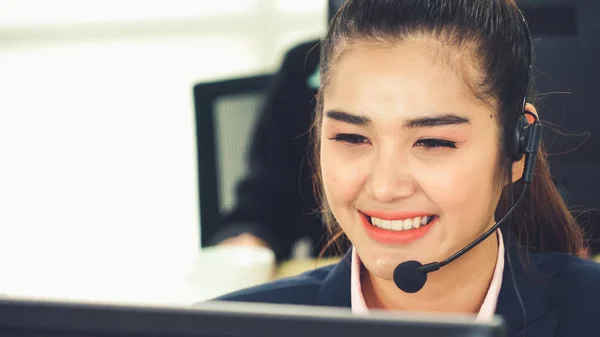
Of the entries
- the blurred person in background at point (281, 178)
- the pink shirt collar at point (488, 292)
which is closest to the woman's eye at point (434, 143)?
the pink shirt collar at point (488, 292)

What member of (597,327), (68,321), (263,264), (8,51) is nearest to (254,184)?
(263,264)

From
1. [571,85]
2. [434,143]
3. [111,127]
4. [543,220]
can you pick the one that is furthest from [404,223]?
[111,127]

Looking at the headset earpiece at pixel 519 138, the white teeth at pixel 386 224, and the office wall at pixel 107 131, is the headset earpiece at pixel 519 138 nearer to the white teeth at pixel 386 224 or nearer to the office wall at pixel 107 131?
the white teeth at pixel 386 224

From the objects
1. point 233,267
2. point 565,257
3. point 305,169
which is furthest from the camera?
point 305,169

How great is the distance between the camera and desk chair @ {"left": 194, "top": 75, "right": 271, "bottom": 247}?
203cm

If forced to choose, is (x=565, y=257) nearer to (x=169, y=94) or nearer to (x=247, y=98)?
(x=247, y=98)

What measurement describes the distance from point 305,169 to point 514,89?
77 cm

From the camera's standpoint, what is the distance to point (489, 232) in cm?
110

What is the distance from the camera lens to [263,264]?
67.2 inches

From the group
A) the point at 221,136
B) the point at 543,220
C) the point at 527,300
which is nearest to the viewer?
the point at 527,300

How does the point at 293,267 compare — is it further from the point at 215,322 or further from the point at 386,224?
the point at 215,322

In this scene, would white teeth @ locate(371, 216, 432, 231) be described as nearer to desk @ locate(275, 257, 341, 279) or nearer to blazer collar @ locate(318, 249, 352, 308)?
blazer collar @ locate(318, 249, 352, 308)

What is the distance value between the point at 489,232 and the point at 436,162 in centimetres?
13

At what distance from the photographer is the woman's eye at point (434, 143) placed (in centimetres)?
106
